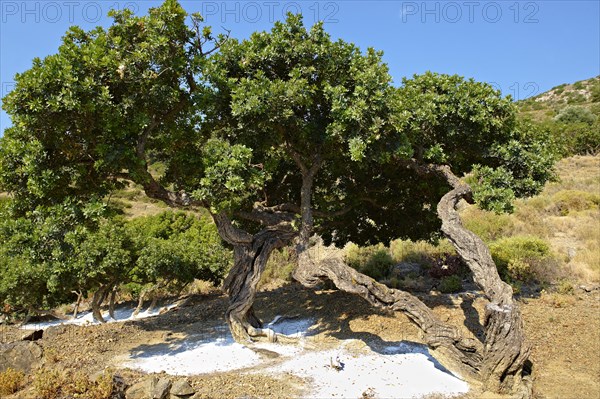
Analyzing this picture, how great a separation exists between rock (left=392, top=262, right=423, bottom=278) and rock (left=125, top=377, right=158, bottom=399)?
983cm

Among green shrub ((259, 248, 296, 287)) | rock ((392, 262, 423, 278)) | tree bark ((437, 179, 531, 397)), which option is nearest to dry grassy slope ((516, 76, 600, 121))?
rock ((392, 262, 423, 278))

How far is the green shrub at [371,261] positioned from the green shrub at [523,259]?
367 cm

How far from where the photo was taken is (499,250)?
1466cm

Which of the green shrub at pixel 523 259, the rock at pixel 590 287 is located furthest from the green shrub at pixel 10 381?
the rock at pixel 590 287

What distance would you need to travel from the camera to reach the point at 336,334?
Answer: 31.7ft

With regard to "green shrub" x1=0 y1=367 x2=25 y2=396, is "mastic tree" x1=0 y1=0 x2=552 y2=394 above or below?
above

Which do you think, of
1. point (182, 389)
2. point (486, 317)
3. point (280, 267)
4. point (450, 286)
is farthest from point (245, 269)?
point (280, 267)

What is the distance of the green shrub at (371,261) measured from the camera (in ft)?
50.5

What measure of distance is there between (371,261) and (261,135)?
900 centimetres

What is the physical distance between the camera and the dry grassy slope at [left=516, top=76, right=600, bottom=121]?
54.1 metres

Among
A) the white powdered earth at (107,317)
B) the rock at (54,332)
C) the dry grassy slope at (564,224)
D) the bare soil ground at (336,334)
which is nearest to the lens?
the bare soil ground at (336,334)

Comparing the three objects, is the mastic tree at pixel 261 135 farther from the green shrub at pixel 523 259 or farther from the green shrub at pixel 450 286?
the green shrub at pixel 523 259

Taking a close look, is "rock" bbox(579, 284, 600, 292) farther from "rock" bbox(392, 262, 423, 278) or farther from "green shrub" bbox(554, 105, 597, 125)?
"green shrub" bbox(554, 105, 597, 125)

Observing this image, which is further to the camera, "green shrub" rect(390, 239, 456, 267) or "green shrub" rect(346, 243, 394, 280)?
"green shrub" rect(390, 239, 456, 267)
